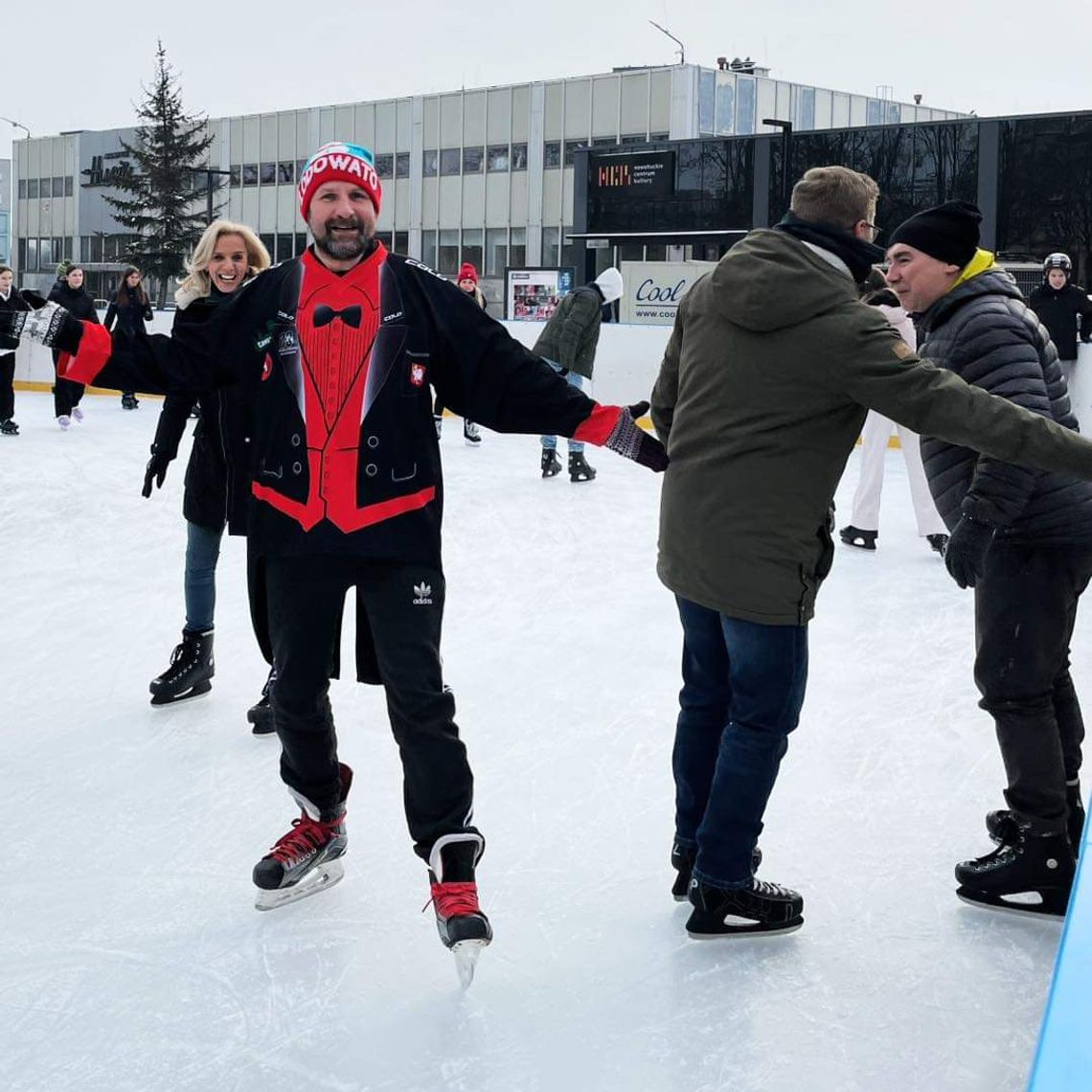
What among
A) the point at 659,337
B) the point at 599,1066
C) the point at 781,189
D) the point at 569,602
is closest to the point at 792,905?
the point at 599,1066

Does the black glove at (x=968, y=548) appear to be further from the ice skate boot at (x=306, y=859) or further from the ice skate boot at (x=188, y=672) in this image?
the ice skate boot at (x=188, y=672)

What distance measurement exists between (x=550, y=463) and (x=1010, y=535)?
6.06 metres

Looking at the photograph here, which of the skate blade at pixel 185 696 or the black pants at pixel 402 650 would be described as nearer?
the black pants at pixel 402 650

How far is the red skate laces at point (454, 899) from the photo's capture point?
2.37m

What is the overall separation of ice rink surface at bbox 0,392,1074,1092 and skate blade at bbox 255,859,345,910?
0.05 m

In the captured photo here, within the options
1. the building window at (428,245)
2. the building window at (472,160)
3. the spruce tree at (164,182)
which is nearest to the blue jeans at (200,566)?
the building window at (472,160)

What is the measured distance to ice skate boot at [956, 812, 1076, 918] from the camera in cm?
268

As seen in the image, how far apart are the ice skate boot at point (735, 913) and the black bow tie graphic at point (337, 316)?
3.70ft

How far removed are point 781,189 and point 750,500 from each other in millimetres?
20609

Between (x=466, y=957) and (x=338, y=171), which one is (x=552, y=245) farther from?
(x=466, y=957)

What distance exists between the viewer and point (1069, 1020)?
4.28 feet

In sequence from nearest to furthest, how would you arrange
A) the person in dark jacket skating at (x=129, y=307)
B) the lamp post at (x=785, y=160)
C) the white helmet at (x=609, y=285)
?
the white helmet at (x=609, y=285) < the person in dark jacket skating at (x=129, y=307) < the lamp post at (x=785, y=160)

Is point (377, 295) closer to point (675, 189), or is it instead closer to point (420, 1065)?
point (420, 1065)

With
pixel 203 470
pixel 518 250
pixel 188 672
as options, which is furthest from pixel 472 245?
pixel 203 470
